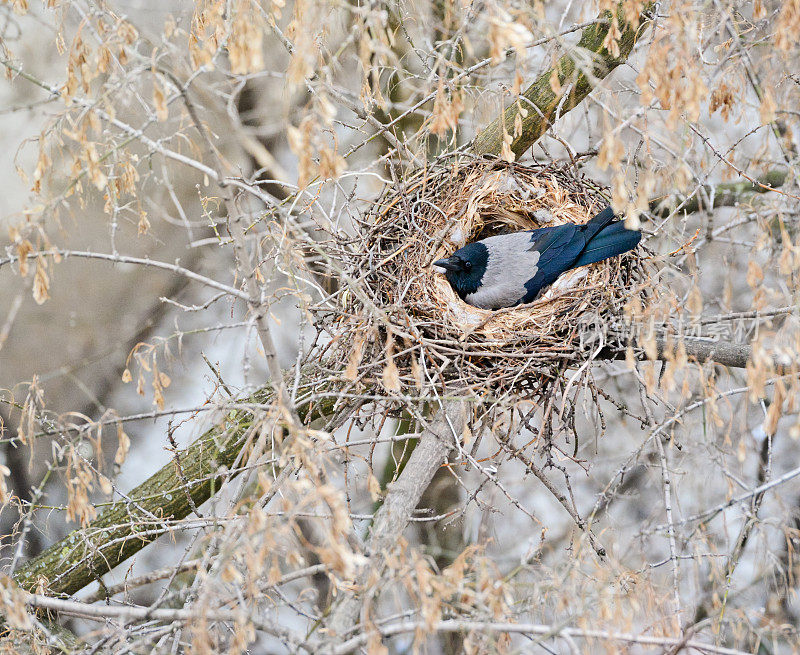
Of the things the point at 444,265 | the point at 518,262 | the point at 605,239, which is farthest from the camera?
the point at 518,262

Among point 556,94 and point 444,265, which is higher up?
point 556,94

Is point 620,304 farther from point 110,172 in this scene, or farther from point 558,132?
point 110,172

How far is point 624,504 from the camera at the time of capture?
6109 mm

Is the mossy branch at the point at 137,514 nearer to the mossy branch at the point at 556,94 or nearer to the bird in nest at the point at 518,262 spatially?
the bird in nest at the point at 518,262

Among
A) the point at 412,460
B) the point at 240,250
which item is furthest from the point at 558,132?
the point at 240,250

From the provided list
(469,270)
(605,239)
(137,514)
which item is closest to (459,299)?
(469,270)

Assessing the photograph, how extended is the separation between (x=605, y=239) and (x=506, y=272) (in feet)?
1.94

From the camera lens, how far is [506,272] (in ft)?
12.5

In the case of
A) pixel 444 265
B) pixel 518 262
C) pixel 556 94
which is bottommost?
pixel 518 262

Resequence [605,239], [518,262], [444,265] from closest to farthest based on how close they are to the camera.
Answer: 1. [605,239]
2. [444,265]
3. [518,262]

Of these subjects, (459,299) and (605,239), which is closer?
(605,239)

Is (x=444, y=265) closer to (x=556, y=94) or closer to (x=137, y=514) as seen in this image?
(x=556, y=94)

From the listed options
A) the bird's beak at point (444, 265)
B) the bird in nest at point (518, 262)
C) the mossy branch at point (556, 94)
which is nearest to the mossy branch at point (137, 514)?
the bird's beak at point (444, 265)

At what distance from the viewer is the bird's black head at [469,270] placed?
3.76m
